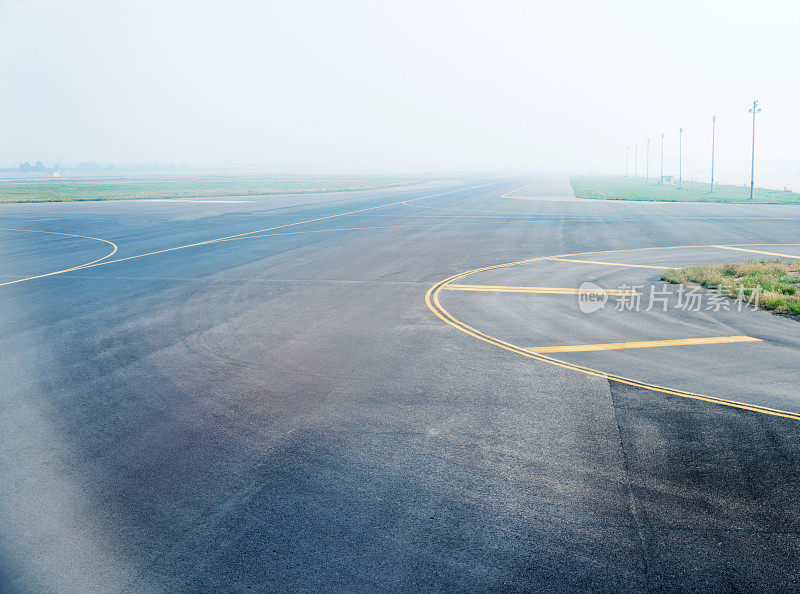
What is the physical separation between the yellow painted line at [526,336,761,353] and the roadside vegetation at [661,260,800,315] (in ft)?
10.8

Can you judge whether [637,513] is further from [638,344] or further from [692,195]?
[692,195]

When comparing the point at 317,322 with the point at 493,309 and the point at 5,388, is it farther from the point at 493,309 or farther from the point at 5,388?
the point at 5,388

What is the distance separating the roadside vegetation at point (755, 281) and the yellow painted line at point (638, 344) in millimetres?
3278

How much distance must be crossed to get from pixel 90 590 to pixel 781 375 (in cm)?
979

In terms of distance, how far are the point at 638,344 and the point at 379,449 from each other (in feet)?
21.3

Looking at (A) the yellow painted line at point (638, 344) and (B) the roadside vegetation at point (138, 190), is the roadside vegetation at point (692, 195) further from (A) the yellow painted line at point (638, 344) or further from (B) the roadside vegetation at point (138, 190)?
(A) the yellow painted line at point (638, 344)

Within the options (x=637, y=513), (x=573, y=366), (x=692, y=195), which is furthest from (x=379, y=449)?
(x=692, y=195)

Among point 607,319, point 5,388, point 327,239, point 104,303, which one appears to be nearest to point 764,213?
point 327,239

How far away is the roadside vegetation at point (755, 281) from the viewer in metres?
14.7

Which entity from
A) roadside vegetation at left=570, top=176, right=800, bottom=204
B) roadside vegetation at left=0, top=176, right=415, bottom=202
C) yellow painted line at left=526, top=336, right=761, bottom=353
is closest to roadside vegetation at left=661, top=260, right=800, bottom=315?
yellow painted line at left=526, top=336, right=761, bottom=353

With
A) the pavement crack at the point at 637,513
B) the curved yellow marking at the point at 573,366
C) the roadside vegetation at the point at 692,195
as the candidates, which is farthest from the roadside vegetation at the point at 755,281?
the roadside vegetation at the point at 692,195

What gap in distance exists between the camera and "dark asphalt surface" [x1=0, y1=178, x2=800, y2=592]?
5047 mm

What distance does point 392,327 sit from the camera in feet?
42.0

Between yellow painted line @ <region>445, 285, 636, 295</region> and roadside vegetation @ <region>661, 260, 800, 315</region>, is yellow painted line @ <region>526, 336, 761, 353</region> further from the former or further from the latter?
yellow painted line @ <region>445, 285, 636, 295</region>
